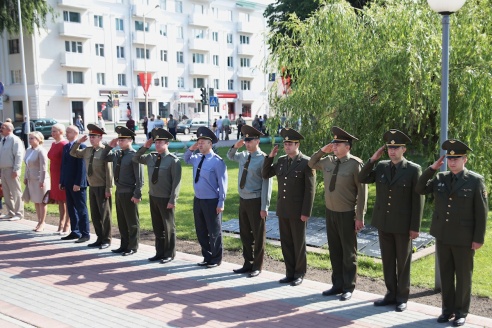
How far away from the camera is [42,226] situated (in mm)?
10922

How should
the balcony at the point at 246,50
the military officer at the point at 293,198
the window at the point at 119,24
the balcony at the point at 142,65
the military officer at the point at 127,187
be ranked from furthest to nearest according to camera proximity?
the balcony at the point at 246,50, the balcony at the point at 142,65, the window at the point at 119,24, the military officer at the point at 127,187, the military officer at the point at 293,198

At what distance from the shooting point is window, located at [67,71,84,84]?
52.8 meters

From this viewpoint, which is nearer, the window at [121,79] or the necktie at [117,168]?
the necktie at [117,168]

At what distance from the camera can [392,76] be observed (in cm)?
1061

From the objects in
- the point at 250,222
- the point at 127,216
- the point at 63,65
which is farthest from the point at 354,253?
the point at 63,65

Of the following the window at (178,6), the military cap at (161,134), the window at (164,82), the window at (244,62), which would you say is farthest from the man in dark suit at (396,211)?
the window at (244,62)

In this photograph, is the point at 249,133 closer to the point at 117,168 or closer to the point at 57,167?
the point at 117,168

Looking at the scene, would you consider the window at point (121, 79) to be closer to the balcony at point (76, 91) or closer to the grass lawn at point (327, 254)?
the balcony at point (76, 91)

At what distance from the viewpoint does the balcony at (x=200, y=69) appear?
63841mm

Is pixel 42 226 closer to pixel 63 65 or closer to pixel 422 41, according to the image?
pixel 422 41

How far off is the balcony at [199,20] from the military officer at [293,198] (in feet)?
192

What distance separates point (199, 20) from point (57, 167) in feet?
185

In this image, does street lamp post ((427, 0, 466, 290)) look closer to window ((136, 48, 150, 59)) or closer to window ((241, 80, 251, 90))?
window ((136, 48, 150, 59))

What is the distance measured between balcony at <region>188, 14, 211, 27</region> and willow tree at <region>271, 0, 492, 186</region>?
53065mm
